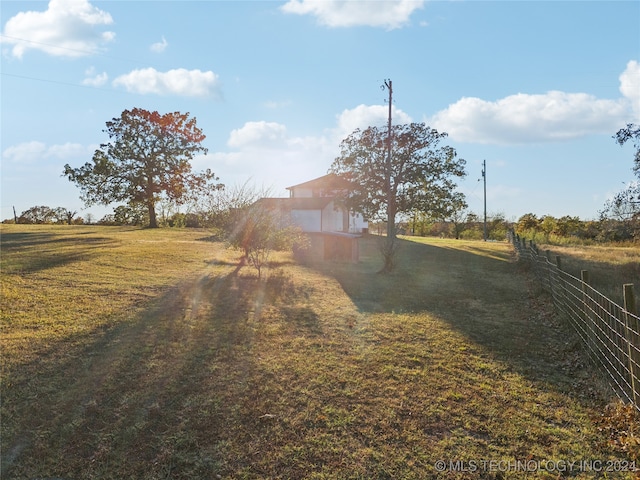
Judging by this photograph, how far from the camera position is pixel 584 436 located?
4344 millimetres

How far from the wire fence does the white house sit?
12357 millimetres

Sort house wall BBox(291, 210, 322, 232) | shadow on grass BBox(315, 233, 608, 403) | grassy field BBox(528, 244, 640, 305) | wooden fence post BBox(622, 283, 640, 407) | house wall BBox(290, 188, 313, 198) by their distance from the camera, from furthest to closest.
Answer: house wall BBox(290, 188, 313, 198), house wall BBox(291, 210, 322, 232), grassy field BBox(528, 244, 640, 305), shadow on grass BBox(315, 233, 608, 403), wooden fence post BBox(622, 283, 640, 407)

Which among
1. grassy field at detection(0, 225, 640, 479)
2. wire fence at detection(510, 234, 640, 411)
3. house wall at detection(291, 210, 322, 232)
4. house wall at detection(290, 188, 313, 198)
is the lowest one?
grassy field at detection(0, 225, 640, 479)

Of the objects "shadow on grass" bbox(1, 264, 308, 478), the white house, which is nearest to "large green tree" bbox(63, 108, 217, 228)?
the white house

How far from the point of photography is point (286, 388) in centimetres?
536

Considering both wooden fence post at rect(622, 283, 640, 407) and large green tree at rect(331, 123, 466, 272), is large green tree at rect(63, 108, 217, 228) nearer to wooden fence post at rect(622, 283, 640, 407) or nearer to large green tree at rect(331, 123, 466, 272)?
large green tree at rect(331, 123, 466, 272)

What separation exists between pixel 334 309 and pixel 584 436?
19.8 ft

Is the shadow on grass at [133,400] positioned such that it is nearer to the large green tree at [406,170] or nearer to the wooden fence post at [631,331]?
the wooden fence post at [631,331]

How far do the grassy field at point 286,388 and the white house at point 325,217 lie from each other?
374 inches

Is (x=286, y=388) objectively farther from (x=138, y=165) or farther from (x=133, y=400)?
(x=138, y=165)

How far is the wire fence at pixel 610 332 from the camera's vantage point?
4.66 meters

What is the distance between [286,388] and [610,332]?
4.74 m

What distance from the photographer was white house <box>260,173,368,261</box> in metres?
20.4

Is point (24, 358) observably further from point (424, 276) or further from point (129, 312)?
point (424, 276)
